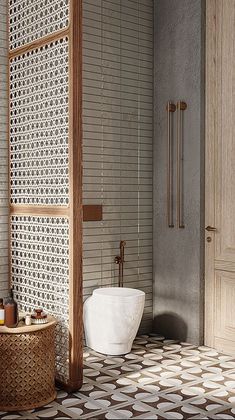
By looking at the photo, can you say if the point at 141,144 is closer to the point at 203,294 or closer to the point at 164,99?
the point at 164,99

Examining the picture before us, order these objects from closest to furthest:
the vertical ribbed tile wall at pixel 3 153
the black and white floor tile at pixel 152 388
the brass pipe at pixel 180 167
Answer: the black and white floor tile at pixel 152 388, the vertical ribbed tile wall at pixel 3 153, the brass pipe at pixel 180 167

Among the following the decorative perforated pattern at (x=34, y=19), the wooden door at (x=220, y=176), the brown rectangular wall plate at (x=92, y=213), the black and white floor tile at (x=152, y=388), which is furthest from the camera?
the brown rectangular wall plate at (x=92, y=213)

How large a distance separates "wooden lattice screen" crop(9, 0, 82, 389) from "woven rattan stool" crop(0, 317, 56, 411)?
0.77 ft

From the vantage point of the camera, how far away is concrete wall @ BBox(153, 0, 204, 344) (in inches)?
172

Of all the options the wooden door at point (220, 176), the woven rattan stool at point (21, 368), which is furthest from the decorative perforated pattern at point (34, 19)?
the woven rattan stool at point (21, 368)

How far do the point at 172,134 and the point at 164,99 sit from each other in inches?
12.7

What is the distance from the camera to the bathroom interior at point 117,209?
10.7 feet

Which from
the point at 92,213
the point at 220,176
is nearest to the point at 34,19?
the point at 92,213

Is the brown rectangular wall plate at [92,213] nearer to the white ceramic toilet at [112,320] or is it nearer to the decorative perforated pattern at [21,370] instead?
the white ceramic toilet at [112,320]

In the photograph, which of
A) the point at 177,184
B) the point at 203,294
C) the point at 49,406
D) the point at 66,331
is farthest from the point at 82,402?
the point at 177,184

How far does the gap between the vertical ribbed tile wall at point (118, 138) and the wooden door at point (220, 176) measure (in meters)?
0.64

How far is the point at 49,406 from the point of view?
3.13m

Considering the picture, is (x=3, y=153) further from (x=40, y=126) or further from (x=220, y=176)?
(x=220, y=176)

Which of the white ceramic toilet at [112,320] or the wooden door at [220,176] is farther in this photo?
the wooden door at [220,176]
